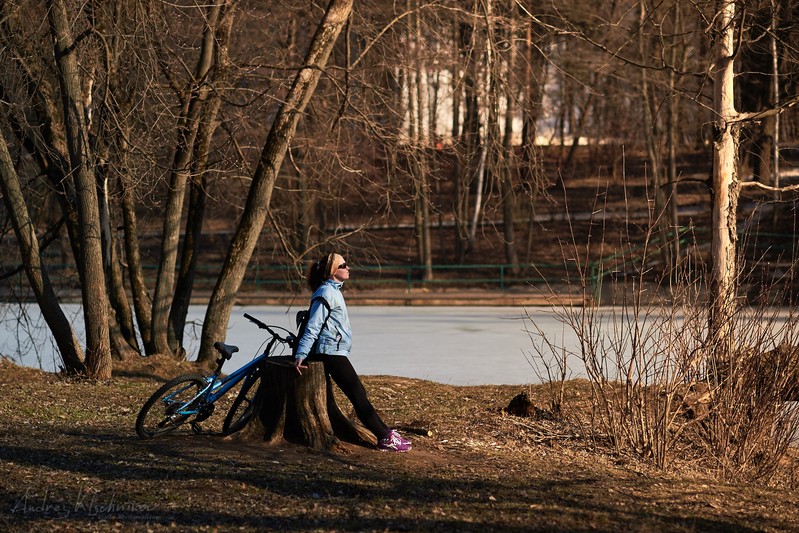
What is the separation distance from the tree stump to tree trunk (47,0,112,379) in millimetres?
4683

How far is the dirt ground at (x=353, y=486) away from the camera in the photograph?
5812 mm

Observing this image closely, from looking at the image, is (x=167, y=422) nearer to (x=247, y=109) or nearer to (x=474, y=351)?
(x=247, y=109)

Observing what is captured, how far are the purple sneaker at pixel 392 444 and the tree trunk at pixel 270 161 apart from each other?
5.57 m

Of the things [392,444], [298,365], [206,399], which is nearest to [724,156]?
[392,444]

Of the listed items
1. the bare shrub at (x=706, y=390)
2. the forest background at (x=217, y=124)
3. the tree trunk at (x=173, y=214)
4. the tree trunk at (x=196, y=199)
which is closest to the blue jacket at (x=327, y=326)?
the bare shrub at (x=706, y=390)

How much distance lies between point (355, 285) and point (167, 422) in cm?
2629

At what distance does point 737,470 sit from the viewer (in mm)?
8688

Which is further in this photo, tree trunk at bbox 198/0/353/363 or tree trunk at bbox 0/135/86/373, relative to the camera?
tree trunk at bbox 198/0/353/363

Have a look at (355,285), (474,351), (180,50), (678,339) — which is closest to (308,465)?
(678,339)

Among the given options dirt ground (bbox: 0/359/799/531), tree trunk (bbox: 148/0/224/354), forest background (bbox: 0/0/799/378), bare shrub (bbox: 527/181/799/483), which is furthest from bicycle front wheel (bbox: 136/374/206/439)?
tree trunk (bbox: 148/0/224/354)

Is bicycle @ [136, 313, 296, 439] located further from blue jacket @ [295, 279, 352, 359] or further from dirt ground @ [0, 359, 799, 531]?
blue jacket @ [295, 279, 352, 359]

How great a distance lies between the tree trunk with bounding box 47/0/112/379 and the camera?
37.8 ft

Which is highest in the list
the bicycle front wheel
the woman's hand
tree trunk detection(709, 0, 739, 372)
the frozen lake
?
tree trunk detection(709, 0, 739, 372)

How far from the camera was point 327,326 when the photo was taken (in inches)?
292
